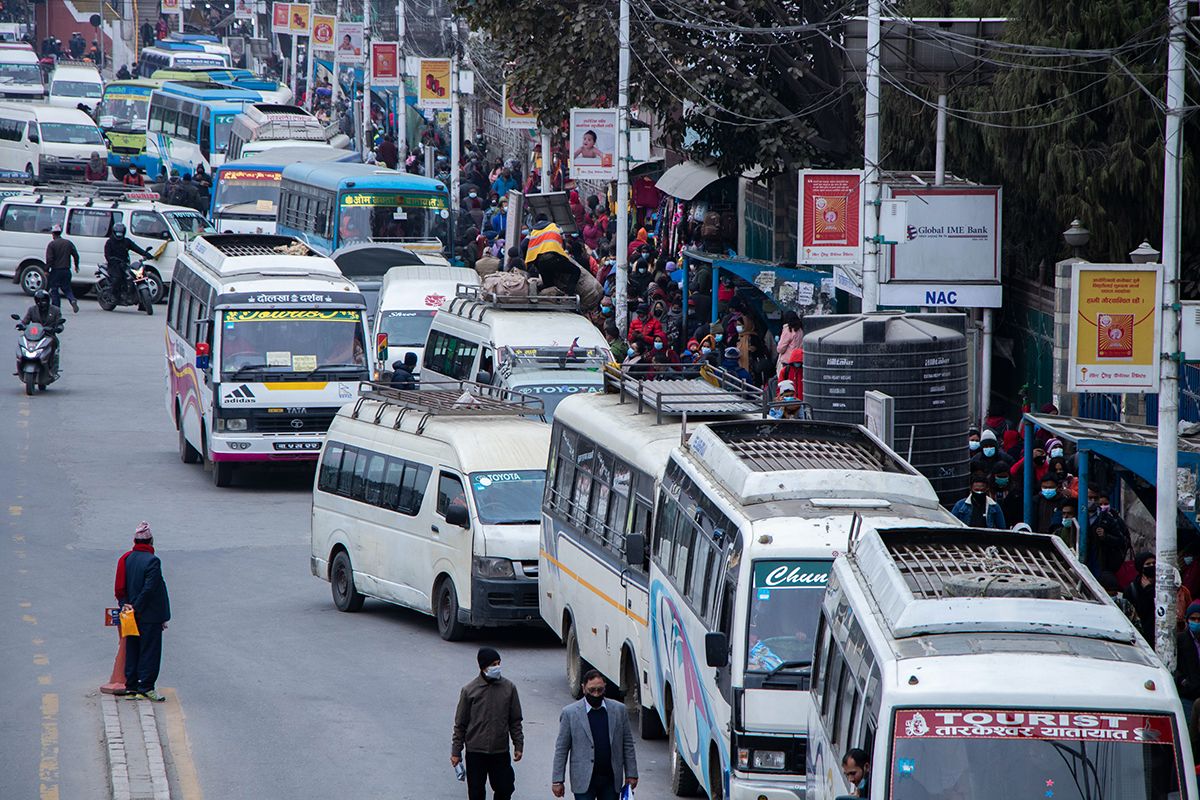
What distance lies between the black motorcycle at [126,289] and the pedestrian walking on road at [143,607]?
26.0m

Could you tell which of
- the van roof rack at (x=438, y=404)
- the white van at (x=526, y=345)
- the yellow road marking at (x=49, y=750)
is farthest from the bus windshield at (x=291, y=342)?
the yellow road marking at (x=49, y=750)

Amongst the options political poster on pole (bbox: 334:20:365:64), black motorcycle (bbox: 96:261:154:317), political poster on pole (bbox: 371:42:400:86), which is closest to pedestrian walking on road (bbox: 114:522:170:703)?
black motorcycle (bbox: 96:261:154:317)

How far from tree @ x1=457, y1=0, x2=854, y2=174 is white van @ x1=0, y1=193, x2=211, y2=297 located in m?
13.0

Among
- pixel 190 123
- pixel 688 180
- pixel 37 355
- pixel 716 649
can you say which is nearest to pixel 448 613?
pixel 716 649

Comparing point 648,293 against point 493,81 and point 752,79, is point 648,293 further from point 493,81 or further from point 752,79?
point 493,81

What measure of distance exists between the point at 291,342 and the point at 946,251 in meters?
9.02

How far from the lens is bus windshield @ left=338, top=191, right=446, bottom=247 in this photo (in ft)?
121

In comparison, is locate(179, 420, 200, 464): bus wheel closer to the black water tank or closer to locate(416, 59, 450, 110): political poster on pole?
the black water tank

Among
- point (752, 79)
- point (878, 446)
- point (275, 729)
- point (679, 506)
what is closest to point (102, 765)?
point (275, 729)

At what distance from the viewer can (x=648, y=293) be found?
33438 mm

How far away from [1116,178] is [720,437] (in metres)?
7.29

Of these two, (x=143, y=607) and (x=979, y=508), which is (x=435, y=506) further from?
(x=979, y=508)

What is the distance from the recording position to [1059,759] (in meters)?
7.79

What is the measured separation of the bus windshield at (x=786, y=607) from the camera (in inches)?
435
